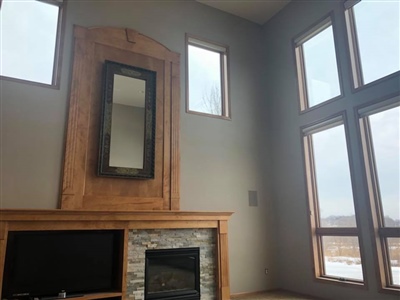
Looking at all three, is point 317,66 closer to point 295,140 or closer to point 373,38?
point 373,38

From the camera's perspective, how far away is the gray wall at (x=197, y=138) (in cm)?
369

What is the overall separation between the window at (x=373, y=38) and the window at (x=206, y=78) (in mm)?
2018

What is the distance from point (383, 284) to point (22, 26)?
213 inches

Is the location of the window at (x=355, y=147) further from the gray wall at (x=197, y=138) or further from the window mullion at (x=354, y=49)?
the gray wall at (x=197, y=138)

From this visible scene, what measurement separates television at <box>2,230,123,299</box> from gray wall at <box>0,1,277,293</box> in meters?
0.45

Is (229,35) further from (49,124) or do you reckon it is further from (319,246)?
(319,246)

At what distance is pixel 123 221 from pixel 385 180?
320 centimetres

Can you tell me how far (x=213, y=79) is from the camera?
17.9 feet

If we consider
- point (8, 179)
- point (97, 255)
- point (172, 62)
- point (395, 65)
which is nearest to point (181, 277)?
point (97, 255)

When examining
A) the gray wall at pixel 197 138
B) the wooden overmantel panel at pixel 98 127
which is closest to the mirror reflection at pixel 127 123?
the wooden overmantel panel at pixel 98 127

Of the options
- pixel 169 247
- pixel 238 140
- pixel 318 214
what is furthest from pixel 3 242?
pixel 318 214

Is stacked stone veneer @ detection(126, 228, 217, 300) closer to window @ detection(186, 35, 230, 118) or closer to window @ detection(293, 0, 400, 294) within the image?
window @ detection(293, 0, 400, 294)

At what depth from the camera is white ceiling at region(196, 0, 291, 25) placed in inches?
215

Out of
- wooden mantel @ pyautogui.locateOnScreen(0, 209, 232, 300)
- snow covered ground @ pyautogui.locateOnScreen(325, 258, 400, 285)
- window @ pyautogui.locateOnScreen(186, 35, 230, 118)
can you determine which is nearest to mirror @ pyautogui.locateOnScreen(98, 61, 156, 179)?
wooden mantel @ pyautogui.locateOnScreen(0, 209, 232, 300)
